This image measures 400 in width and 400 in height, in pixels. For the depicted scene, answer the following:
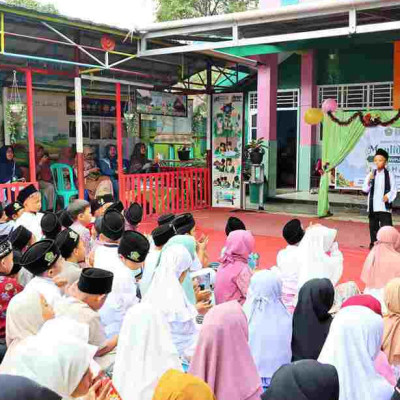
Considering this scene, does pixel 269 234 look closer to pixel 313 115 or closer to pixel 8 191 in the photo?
pixel 313 115

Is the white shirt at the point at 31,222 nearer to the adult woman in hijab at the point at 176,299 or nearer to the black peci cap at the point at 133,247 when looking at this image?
the black peci cap at the point at 133,247

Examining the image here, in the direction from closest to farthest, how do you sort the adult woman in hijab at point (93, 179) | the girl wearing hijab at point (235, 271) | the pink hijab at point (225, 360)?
the pink hijab at point (225, 360) < the girl wearing hijab at point (235, 271) < the adult woman in hijab at point (93, 179)

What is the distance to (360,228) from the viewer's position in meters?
9.98

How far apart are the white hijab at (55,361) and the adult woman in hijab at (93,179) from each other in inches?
355

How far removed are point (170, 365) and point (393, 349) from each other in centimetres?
141

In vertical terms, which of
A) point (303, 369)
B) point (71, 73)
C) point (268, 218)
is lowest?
point (268, 218)

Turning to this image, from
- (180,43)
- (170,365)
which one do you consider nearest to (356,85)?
(180,43)

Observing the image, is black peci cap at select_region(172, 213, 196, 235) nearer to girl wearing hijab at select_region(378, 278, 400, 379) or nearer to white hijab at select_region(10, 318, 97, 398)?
girl wearing hijab at select_region(378, 278, 400, 379)

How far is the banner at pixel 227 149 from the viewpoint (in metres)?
12.2

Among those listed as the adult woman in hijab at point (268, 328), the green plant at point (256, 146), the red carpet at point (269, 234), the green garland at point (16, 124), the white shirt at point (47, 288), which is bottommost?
the red carpet at point (269, 234)

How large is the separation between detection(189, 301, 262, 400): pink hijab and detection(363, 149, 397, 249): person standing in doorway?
18.0 feet

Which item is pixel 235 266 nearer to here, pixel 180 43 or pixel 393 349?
pixel 393 349

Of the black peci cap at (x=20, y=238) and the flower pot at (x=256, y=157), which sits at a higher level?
the flower pot at (x=256, y=157)

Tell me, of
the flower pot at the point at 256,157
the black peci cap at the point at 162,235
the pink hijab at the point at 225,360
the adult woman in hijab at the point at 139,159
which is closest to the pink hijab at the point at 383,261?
the black peci cap at the point at 162,235
